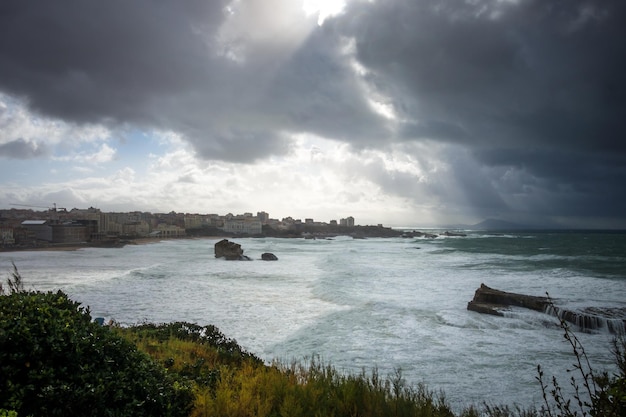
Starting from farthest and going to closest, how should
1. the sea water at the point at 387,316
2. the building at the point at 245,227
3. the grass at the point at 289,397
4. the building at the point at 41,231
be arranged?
the building at the point at 245,227 < the building at the point at 41,231 < the sea water at the point at 387,316 < the grass at the point at 289,397

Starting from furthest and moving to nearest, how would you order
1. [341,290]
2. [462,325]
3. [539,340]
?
[341,290]
[462,325]
[539,340]

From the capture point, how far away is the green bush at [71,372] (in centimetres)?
364

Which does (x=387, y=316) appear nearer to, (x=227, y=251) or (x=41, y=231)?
(x=227, y=251)

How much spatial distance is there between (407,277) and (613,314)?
45.5ft

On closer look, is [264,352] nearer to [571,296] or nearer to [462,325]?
[462,325]

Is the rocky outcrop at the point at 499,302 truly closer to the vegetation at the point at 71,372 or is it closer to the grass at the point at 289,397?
the grass at the point at 289,397

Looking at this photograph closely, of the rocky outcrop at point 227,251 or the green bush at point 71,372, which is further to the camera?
the rocky outcrop at point 227,251

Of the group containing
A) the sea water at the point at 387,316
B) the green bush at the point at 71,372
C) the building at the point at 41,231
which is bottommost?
the sea water at the point at 387,316

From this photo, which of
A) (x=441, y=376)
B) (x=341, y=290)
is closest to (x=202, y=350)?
(x=441, y=376)

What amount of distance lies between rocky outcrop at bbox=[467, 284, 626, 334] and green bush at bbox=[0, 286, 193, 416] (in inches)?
508

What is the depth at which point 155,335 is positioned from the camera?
939 centimetres

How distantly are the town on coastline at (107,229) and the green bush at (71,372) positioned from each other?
7611 cm

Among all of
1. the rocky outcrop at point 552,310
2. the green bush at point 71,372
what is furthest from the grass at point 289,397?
the rocky outcrop at point 552,310

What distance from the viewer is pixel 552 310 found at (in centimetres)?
1638
